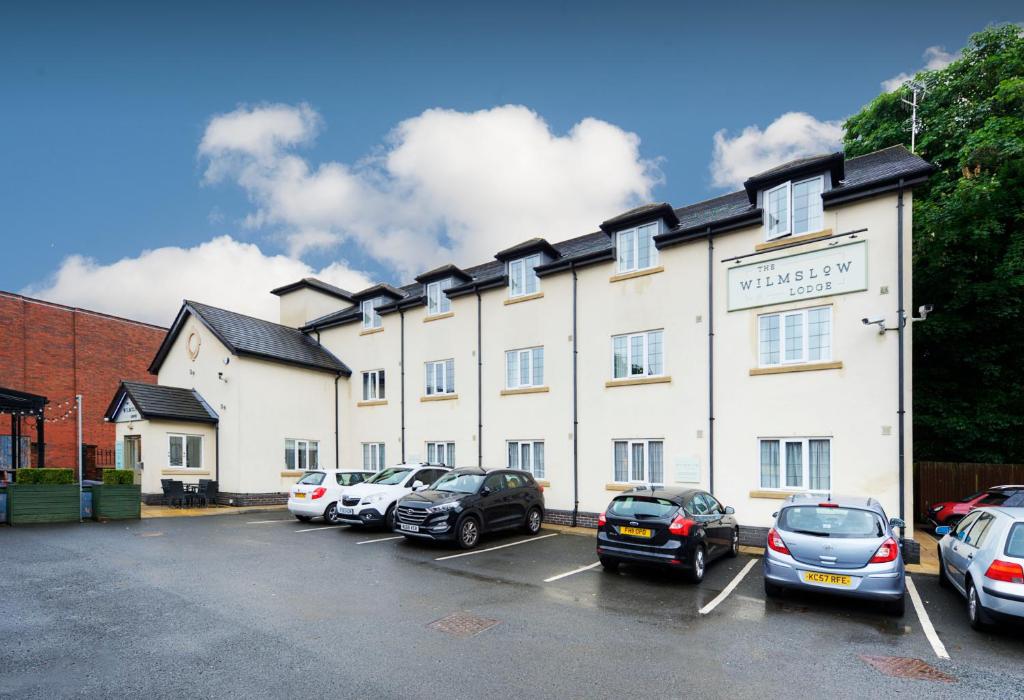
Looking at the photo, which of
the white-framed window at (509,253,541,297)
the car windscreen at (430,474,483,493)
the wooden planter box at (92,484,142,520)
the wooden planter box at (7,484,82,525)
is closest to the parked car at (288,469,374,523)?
the car windscreen at (430,474,483,493)

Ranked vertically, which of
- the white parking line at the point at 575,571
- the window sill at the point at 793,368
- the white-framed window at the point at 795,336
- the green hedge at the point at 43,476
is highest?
the white-framed window at the point at 795,336

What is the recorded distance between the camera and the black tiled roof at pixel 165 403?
19.6 metres

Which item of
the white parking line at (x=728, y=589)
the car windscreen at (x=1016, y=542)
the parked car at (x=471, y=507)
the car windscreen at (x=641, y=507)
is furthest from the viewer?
the parked car at (x=471, y=507)

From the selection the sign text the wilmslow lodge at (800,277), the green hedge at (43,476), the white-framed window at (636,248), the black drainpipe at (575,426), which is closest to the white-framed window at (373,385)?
the black drainpipe at (575,426)

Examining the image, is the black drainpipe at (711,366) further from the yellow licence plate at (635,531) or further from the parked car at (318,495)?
the parked car at (318,495)

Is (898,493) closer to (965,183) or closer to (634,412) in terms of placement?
(634,412)

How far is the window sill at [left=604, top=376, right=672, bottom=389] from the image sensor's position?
14943 mm

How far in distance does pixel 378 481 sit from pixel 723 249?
10860 millimetres

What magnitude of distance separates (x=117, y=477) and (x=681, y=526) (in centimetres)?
1547

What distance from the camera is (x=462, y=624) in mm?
6977

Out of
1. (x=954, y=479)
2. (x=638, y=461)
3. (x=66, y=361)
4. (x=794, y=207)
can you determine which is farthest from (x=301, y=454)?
(x=954, y=479)

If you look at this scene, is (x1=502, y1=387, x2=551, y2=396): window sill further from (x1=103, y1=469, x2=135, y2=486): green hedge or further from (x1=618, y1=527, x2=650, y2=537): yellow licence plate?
(x1=103, y1=469, x2=135, y2=486): green hedge

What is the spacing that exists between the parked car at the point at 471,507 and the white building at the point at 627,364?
2516 mm

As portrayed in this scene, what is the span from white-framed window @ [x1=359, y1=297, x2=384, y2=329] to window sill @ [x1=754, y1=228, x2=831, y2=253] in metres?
14.2
